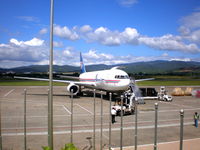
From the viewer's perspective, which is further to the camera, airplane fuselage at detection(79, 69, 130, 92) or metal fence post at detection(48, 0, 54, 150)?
airplane fuselage at detection(79, 69, 130, 92)

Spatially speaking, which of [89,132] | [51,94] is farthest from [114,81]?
[51,94]

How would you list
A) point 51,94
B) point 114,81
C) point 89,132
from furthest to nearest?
point 114,81 → point 89,132 → point 51,94

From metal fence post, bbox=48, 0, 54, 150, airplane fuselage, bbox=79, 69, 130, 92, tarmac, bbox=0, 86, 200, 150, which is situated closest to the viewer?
metal fence post, bbox=48, 0, 54, 150

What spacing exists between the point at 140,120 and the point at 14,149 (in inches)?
434

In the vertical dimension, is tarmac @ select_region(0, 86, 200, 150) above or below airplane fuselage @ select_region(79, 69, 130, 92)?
below

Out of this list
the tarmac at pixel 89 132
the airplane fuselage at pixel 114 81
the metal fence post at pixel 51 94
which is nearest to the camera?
the metal fence post at pixel 51 94

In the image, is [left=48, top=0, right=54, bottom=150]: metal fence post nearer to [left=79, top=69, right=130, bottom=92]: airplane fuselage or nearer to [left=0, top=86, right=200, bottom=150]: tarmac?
[left=0, top=86, right=200, bottom=150]: tarmac

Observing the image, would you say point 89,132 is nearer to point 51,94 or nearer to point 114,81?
point 51,94

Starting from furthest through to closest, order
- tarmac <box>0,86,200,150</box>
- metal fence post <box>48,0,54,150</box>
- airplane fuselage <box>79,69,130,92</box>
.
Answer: airplane fuselage <box>79,69,130,92</box> → tarmac <box>0,86,200,150</box> → metal fence post <box>48,0,54,150</box>

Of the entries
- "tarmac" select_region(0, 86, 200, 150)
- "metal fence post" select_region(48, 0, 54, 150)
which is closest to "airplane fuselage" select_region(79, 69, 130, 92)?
"tarmac" select_region(0, 86, 200, 150)

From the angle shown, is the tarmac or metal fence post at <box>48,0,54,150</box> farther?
the tarmac

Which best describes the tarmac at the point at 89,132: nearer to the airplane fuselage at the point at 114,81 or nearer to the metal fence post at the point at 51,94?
the metal fence post at the point at 51,94

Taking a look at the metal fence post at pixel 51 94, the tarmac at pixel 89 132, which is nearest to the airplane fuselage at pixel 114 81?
the tarmac at pixel 89 132

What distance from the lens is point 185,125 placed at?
58.6 ft
